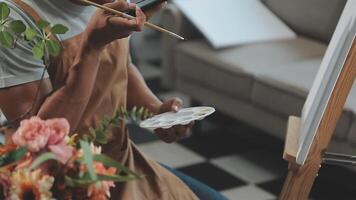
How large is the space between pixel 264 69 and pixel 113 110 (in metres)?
1.60

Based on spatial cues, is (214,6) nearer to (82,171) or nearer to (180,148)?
(180,148)

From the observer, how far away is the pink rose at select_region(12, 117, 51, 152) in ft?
2.68

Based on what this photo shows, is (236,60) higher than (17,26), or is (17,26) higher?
(17,26)

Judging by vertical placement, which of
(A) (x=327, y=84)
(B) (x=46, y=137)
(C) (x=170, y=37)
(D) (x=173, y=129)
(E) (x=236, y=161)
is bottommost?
(E) (x=236, y=161)

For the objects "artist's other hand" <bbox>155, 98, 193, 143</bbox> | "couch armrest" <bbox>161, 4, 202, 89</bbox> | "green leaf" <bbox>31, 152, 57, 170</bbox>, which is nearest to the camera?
"green leaf" <bbox>31, 152, 57, 170</bbox>

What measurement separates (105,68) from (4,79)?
20 cm

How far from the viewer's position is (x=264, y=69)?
2807mm

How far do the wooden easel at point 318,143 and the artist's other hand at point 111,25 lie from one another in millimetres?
346

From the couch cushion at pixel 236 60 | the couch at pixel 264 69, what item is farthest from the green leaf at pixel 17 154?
the couch cushion at pixel 236 60

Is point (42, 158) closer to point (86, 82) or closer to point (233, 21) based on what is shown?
point (86, 82)

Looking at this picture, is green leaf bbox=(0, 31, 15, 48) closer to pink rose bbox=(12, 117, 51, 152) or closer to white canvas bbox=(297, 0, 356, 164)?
pink rose bbox=(12, 117, 51, 152)

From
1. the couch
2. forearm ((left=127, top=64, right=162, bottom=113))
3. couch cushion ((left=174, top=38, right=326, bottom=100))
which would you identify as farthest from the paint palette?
couch cushion ((left=174, top=38, right=326, bottom=100))

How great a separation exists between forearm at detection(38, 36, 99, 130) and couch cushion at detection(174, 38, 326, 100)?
1680mm

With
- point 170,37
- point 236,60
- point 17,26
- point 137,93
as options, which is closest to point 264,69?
point 236,60
